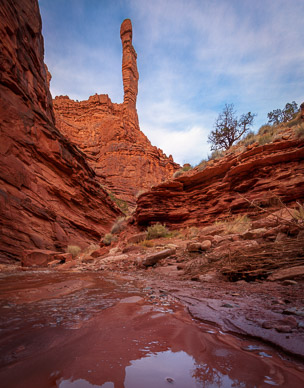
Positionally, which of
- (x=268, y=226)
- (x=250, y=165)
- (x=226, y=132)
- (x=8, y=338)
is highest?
(x=226, y=132)

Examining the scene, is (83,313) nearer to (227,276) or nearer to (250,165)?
(227,276)

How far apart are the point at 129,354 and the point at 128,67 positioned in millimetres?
56026

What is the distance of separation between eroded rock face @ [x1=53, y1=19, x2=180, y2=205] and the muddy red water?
2926cm

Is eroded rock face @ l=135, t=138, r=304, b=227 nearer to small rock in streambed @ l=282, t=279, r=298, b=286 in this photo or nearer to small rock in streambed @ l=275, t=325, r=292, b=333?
small rock in streambed @ l=282, t=279, r=298, b=286

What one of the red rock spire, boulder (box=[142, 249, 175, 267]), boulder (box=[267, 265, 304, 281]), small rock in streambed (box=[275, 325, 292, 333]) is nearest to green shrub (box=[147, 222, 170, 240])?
boulder (box=[142, 249, 175, 267])

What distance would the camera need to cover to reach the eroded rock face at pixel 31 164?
836 centimetres

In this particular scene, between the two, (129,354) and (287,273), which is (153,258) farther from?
(129,354)

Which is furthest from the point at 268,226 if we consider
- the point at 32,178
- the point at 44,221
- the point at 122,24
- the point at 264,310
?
the point at 122,24

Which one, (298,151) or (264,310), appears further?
(298,151)

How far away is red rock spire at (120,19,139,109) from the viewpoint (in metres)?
44.2

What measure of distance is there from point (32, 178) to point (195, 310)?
10.6 metres

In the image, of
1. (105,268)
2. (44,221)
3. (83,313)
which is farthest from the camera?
(44,221)

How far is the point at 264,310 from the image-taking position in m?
1.43

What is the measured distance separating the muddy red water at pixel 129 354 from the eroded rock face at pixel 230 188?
232 inches
